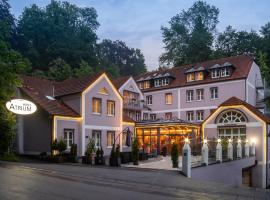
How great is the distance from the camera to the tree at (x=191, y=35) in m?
70.4

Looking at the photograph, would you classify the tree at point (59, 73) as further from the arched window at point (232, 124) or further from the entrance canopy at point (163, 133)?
the arched window at point (232, 124)

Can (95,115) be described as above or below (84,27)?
below

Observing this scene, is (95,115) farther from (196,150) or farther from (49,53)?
(49,53)

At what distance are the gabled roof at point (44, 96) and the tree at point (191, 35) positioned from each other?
39394 millimetres

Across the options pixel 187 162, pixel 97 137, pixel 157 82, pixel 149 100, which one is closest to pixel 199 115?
pixel 149 100

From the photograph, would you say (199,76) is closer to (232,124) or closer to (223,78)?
(223,78)

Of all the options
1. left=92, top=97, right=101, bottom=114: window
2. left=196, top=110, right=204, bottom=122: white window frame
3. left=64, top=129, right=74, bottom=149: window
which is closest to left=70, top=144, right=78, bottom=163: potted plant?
left=64, top=129, right=74, bottom=149: window

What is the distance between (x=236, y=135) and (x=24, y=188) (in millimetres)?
28105

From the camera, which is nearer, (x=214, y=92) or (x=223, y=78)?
(x=223, y=78)

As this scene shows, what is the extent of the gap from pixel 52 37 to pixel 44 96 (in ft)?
139

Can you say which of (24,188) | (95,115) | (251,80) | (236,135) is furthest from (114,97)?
(24,188)

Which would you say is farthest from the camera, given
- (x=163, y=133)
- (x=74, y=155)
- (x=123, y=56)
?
(x=123, y=56)

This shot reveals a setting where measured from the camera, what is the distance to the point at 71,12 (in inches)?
3051

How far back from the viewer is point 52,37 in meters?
71.8
